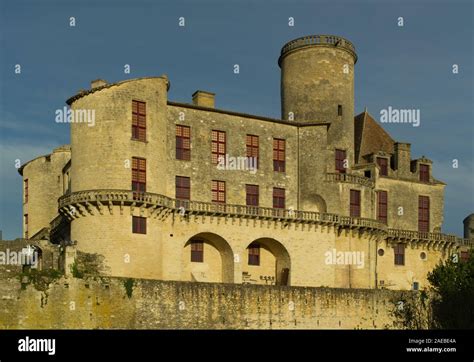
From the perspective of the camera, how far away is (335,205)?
2064 inches

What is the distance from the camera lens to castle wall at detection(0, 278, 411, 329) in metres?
37.0

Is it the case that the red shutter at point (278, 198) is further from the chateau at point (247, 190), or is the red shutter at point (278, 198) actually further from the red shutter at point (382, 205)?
the red shutter at point (382, 205)

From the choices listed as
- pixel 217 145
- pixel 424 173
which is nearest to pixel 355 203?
pixel 424 173

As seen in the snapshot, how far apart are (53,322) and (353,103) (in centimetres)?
2746

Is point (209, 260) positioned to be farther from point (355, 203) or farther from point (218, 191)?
point (355, 203)

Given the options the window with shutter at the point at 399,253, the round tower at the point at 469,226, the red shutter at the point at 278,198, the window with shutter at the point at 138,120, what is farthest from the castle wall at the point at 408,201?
the window with shutter at the point at 138,120

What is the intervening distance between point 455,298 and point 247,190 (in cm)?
1346

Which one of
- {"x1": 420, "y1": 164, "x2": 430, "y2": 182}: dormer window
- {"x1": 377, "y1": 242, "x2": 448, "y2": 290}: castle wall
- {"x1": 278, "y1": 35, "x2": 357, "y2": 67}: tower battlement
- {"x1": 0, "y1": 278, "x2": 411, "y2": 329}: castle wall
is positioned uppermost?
{"x1": 278, "y1": 35, "x2": 357, "y2": 67}: tower battlement

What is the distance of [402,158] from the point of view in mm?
58156

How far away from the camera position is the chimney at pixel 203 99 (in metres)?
52.0

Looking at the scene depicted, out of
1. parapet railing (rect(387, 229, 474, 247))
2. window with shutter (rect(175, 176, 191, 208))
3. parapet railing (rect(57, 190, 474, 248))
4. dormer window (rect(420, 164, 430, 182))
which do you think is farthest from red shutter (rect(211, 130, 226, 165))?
dormer window (rect(420, 164, 430, 182))

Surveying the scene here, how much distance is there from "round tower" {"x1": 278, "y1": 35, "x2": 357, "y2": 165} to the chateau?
9 cm

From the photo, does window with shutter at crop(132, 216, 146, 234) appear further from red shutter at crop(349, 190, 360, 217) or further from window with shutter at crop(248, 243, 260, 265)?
red shutter at crop(349, 190, 360, 217)
